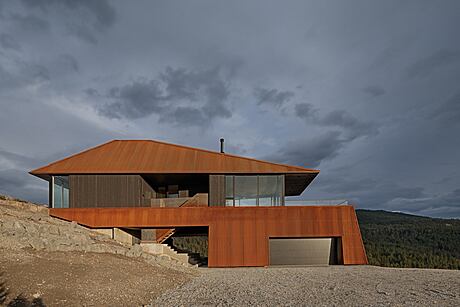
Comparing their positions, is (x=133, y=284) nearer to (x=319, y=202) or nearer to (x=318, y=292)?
(x=318, y=292)

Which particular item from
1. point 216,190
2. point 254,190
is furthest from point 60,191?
point 254,190

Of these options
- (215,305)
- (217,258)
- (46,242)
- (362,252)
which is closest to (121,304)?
(215,305)

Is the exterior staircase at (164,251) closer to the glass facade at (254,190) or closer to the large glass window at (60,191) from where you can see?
the glass facade at (254,190)

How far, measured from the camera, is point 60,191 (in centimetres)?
2141

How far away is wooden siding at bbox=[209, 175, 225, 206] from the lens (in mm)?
21094

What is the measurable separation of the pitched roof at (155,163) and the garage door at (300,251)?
3.65m

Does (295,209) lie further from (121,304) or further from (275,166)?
(121,304)

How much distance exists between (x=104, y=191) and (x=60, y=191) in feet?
7.93

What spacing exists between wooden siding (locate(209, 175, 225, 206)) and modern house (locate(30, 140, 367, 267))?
5 centimetres

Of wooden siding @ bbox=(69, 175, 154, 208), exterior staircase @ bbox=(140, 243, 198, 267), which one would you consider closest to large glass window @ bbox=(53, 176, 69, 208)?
wooden siding @ bbox=(69, 175, 154, 208)

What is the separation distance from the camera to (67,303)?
743 cm

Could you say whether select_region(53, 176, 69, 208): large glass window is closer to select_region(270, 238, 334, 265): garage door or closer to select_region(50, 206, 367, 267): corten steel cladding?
select_region(50, 206, 367, 267): corten steel cladding

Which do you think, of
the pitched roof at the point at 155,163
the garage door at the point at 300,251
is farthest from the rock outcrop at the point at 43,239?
the garage door at the point at 300,251

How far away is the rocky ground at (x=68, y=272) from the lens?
7.65 m
